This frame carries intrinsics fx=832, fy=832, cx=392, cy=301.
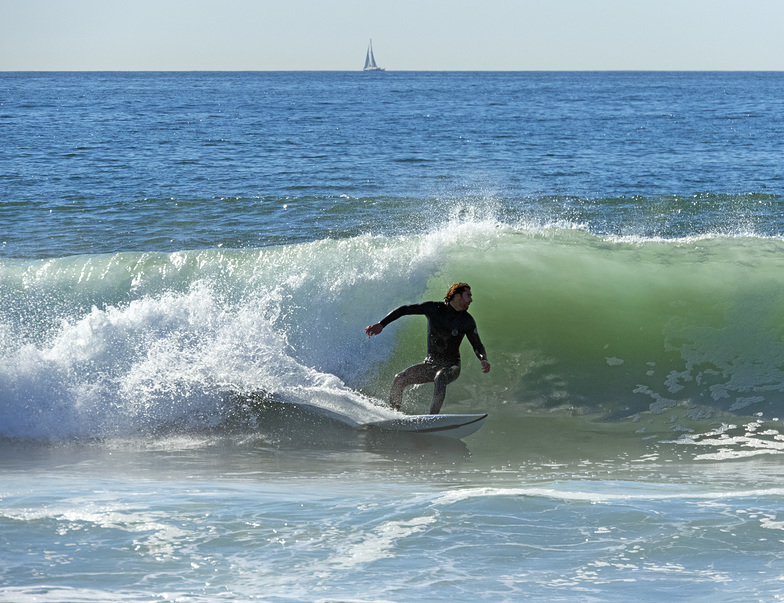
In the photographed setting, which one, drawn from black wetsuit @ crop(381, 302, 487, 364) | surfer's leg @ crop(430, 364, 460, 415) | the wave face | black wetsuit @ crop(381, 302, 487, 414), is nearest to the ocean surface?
the wave face

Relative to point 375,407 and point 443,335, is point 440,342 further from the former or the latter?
point 375,407

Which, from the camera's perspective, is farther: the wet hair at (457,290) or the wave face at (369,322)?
the wave face at (369,322)

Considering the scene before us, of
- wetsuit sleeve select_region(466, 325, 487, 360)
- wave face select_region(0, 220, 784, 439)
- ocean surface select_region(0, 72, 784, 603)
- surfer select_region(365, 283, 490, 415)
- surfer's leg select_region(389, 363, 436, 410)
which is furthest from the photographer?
wave face select_region(0, 220, 784, 439)

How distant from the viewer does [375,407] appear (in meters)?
7.97

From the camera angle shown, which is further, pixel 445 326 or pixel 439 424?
pixel 445 326

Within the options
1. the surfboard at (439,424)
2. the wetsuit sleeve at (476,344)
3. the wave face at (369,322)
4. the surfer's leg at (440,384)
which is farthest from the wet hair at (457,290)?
the wave face at (369,322)

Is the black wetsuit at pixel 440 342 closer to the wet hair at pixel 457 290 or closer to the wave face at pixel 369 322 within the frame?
the wet hair at pixel 457 290

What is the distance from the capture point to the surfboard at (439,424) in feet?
24.8

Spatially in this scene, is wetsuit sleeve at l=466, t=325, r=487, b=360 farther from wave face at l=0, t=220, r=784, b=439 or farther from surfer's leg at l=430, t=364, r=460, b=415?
wave face at l=0, t=220, r=784, b=439

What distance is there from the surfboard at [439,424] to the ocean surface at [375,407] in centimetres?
14

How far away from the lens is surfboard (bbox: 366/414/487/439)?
7547mm

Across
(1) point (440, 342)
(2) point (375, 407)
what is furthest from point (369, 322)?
(1) point (440, 342)

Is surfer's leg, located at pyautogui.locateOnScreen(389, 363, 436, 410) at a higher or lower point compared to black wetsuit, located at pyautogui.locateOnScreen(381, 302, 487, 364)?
lower

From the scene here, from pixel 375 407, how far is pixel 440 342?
911 mm
